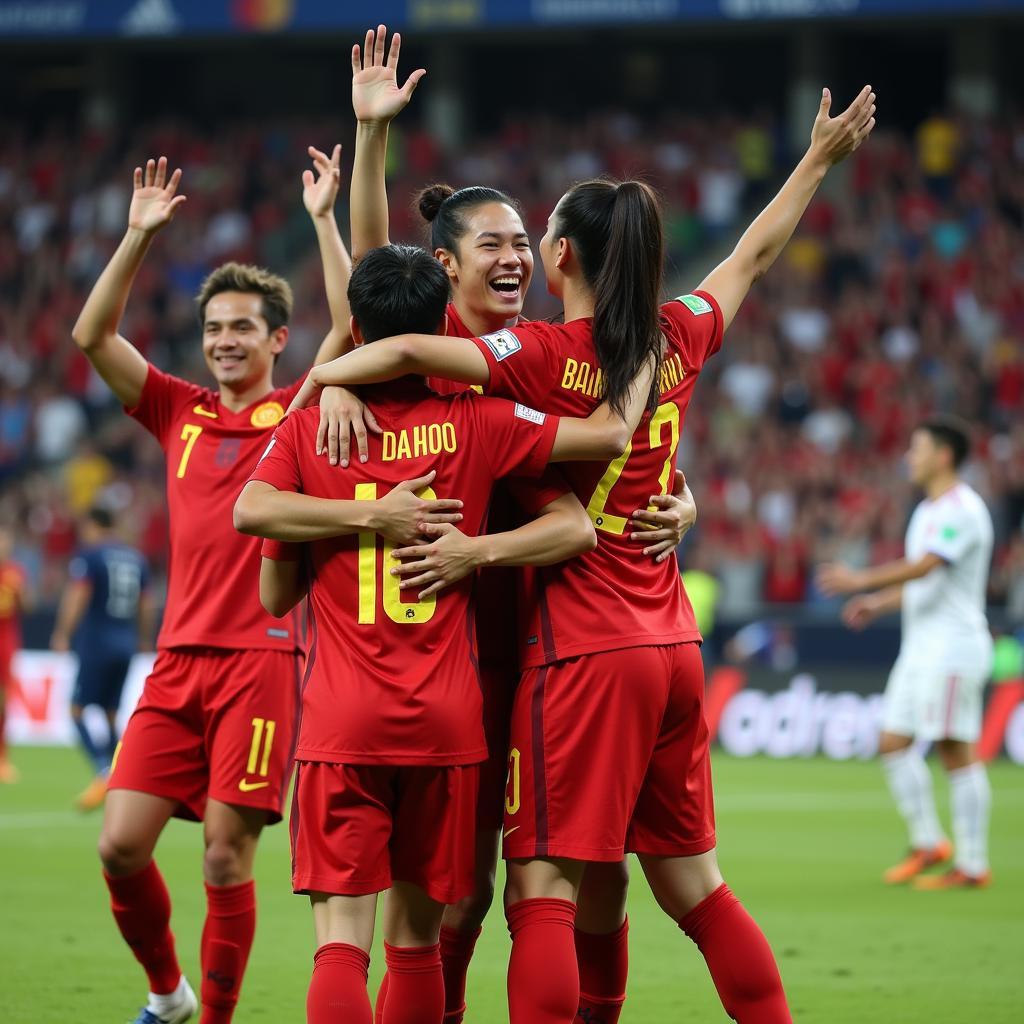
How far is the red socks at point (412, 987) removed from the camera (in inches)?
177

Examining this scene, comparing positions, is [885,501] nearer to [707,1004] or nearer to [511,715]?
[707,1004]

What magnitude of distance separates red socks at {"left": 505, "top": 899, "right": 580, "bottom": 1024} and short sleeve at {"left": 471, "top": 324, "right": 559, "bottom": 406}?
1324 millimetres

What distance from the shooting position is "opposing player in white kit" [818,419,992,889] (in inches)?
379

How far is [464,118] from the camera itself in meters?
28.6

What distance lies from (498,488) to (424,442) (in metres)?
0.44

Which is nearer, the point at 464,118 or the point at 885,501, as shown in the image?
the point at 885,501

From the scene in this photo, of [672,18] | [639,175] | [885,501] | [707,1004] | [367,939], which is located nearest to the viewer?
[367,939]

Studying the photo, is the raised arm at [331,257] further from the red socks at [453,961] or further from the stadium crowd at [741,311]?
the stadium crowd at [741,311]

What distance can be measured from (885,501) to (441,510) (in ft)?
49.7

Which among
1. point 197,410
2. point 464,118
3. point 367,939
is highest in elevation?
point 464,118

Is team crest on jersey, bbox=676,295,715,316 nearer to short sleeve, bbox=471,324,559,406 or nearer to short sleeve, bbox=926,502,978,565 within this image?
short sleeve, bbox=471,324,559,406

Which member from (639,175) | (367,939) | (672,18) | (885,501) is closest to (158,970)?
(367,939)

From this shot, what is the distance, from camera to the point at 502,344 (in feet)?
15.0

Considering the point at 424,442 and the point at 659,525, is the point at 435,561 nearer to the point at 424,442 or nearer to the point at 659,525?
the point at 424,442
